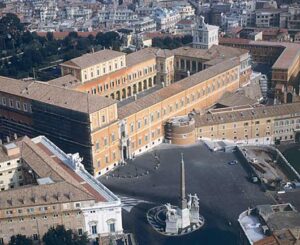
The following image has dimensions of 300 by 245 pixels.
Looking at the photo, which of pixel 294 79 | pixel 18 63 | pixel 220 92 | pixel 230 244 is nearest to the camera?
pixel 230 244

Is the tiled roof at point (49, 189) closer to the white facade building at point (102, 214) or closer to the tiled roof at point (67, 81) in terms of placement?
the white facade building at point (102, 214)

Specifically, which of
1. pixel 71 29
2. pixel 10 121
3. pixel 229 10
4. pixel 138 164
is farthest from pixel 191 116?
pixel 229 10

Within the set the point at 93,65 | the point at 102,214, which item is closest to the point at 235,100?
the point at 93,65

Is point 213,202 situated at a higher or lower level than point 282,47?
lower

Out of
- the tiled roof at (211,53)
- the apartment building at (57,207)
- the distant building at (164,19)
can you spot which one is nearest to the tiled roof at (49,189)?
the apartment building at (57,207)

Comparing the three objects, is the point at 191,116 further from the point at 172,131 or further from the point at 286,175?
the point at 286,175

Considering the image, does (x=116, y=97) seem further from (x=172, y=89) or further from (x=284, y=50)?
(x=284, y=50)
